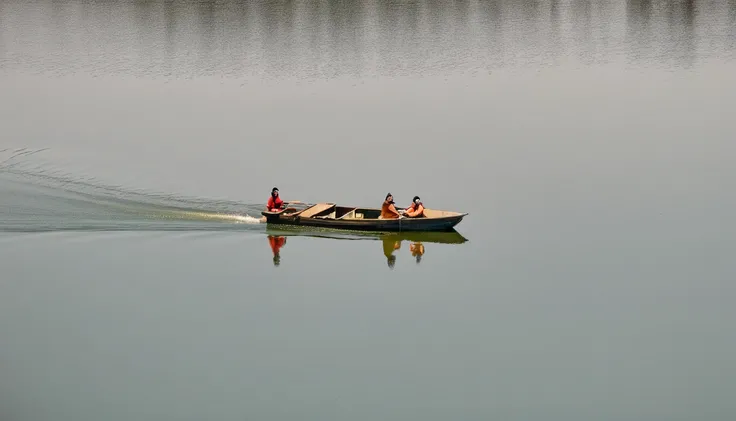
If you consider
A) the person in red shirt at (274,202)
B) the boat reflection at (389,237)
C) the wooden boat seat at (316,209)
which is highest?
the person in red shirt at (274,202)

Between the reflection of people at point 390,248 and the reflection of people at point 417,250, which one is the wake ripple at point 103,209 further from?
the reflection of people at point 417,250

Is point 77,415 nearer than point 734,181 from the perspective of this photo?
Yes

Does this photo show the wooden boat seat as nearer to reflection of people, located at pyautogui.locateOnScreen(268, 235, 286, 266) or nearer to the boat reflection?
the boat reflection

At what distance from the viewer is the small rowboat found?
31.3 m

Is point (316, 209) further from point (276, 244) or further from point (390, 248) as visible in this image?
point (390, 248)

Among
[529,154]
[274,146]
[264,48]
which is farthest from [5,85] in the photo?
[529,154]

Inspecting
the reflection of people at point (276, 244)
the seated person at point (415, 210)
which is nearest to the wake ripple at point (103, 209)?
the reflection of people at point (276, 244)

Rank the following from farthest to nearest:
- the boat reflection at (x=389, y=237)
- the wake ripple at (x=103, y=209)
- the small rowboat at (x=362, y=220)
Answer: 1. the wake ripple at (x=103, y=209)
2. the small rowboat at (x=362, y=220)
3. the boat reflection at (x=389, y=237)

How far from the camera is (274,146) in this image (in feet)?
133

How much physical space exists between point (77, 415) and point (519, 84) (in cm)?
3630

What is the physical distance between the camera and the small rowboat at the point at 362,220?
31.3 meters

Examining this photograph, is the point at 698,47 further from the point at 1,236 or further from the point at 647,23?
the point at 1,236

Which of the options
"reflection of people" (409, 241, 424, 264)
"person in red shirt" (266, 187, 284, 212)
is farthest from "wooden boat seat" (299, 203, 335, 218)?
"reflection of people" (409, 241, 424, 264)

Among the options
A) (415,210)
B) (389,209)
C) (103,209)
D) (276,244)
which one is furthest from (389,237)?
(103,209)
